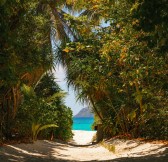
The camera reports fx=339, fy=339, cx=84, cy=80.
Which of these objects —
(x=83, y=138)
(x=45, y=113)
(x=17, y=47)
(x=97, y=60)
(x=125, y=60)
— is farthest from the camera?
(x=83, y=138)

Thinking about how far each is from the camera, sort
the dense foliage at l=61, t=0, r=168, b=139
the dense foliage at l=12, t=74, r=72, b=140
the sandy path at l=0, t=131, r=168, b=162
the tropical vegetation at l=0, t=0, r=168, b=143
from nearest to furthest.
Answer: the dense foliage at l=61, t=0, r=168, b=139 < the tropical vegetation at l=0, t=0, r=168, b=143 < the sandy path at l=0, t=131, r=168, b=162 < the dense foliage at l=12, t=74, r=72, b=140

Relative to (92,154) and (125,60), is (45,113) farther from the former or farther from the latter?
(125,60)

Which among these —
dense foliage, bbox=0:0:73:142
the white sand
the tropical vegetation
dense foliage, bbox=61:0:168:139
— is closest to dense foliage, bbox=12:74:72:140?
the tropical vegetation

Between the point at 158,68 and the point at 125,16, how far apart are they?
4.43ft

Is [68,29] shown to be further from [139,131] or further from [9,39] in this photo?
[9,39]

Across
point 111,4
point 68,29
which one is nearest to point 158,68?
point 111,4

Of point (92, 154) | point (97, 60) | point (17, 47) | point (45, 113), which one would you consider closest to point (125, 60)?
point (97, 60)

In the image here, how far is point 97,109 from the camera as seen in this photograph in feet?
59.9

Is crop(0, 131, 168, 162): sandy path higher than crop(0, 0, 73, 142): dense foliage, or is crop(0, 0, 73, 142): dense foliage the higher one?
crop(0, 0, 73, 142): dense foliage

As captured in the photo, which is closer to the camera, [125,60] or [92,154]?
[125,60]

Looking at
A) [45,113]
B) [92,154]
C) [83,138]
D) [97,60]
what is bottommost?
[92,154]

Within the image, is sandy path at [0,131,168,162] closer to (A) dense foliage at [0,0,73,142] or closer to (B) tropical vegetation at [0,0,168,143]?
(B) tropical vegetation at [0,0,168,143]

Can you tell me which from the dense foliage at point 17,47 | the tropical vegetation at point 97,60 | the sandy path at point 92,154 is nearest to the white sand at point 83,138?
the tropical vegetation at point 97,60

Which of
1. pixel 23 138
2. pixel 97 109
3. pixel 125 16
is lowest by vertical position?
pixel 23 138
